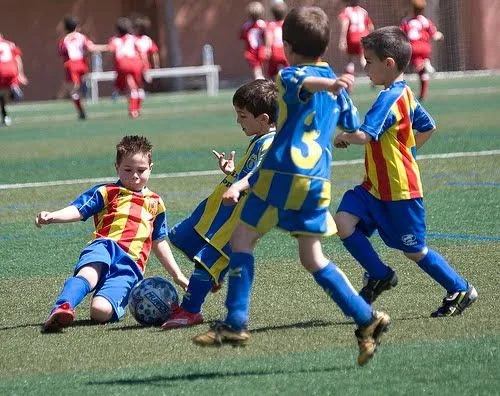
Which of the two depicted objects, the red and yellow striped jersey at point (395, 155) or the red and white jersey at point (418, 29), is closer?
the red and yellow striped jersey at point (395, 155)

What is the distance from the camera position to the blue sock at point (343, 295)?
549 cm

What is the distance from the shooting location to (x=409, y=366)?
5.36 m

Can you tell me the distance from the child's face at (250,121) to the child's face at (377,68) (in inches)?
25.3

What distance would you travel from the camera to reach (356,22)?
3003 cm

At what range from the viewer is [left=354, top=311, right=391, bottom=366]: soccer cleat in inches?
210

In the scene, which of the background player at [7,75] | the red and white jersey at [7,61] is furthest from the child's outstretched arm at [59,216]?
the red and white jersey at [7,61]

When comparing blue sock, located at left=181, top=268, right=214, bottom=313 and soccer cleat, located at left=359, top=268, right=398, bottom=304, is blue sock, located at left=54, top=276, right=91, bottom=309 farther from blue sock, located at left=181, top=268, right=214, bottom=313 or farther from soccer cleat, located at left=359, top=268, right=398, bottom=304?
soccer cleat, located at left=359, top=268, right=398, bottom=304

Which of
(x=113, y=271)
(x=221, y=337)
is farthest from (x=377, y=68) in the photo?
(x=221, y=337)

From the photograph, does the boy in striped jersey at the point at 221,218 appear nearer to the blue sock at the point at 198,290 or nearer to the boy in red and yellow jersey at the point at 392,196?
the blue sock at the point at 198,290

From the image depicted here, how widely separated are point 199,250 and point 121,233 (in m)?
0.54

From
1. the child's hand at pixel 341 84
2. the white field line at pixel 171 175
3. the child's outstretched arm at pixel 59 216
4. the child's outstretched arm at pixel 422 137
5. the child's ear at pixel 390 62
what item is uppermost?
the child's ear at pixel 390 62

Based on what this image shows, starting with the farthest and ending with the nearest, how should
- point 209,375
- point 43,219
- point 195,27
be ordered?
1. point 195,27
2. point 43,219
3. point 209,375

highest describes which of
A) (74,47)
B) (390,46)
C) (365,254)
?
(390,46)

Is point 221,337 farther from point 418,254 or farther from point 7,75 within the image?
point 7,75
